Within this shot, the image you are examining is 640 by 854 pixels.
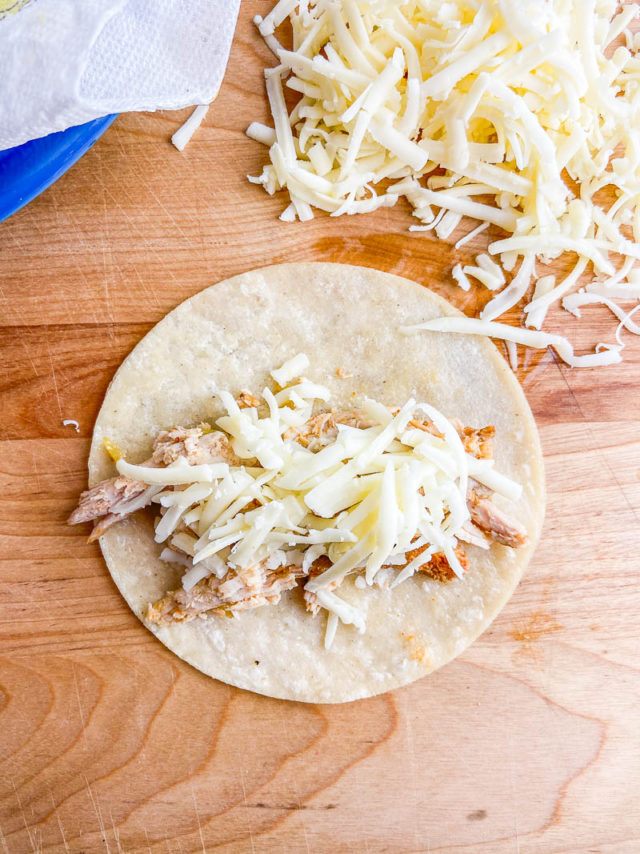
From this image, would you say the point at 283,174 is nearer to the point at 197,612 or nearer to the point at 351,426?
the point at 351,426

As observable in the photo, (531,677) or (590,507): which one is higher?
(590,507)

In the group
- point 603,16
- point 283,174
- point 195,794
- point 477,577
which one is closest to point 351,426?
point 477,577

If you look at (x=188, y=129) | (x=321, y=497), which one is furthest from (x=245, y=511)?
(x=188, y=129)

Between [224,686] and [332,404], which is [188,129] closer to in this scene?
[332,404]

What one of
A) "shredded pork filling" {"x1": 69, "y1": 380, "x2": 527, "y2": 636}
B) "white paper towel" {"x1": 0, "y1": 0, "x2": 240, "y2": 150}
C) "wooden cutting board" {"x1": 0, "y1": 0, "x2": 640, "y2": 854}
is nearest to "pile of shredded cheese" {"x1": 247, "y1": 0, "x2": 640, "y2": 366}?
"wooden cutting board" {"x1": 0, "y1": 0, "x2": 640, "y2": 854}

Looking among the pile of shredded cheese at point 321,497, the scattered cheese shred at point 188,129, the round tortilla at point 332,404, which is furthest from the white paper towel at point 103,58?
the pile of shredded cheese at point 321,497

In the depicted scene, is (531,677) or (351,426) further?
(531,677)
